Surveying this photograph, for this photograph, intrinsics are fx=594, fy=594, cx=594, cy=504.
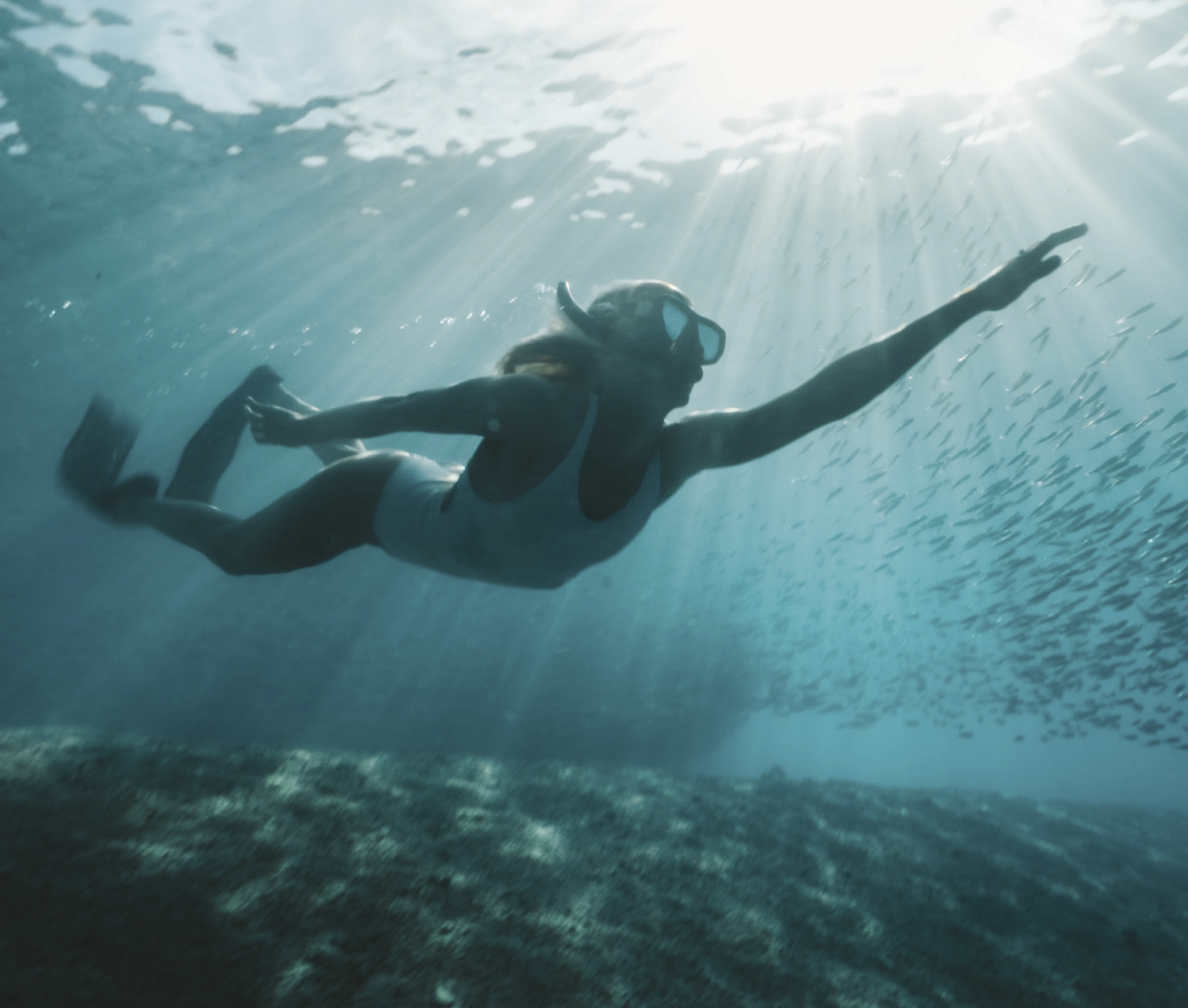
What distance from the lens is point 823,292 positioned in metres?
17.9

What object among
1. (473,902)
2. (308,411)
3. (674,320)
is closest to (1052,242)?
(674,320)

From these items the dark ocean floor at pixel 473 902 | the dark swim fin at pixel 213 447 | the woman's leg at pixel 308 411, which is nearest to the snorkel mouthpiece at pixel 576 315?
the woman's leg at pixel 308 411

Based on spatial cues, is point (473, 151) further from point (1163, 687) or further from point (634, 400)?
point (1163, 687)

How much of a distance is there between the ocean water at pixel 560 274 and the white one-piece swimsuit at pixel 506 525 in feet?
7.66

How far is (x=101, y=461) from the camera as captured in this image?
11.2ft

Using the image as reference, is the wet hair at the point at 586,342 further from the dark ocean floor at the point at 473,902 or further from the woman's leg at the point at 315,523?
the dark ocean floor at the point at 473,902

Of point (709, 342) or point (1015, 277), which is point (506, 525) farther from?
point (1015, 277)

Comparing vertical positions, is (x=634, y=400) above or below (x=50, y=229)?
below

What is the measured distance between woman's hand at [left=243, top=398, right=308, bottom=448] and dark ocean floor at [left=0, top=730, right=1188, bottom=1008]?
54.2 inches

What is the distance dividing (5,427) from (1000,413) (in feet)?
145

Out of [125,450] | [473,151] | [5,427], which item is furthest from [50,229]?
[125,450]

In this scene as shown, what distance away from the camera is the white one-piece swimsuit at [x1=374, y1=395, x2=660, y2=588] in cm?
202

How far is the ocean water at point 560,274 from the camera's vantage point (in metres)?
11.8

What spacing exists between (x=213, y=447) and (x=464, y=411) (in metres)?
2.38
